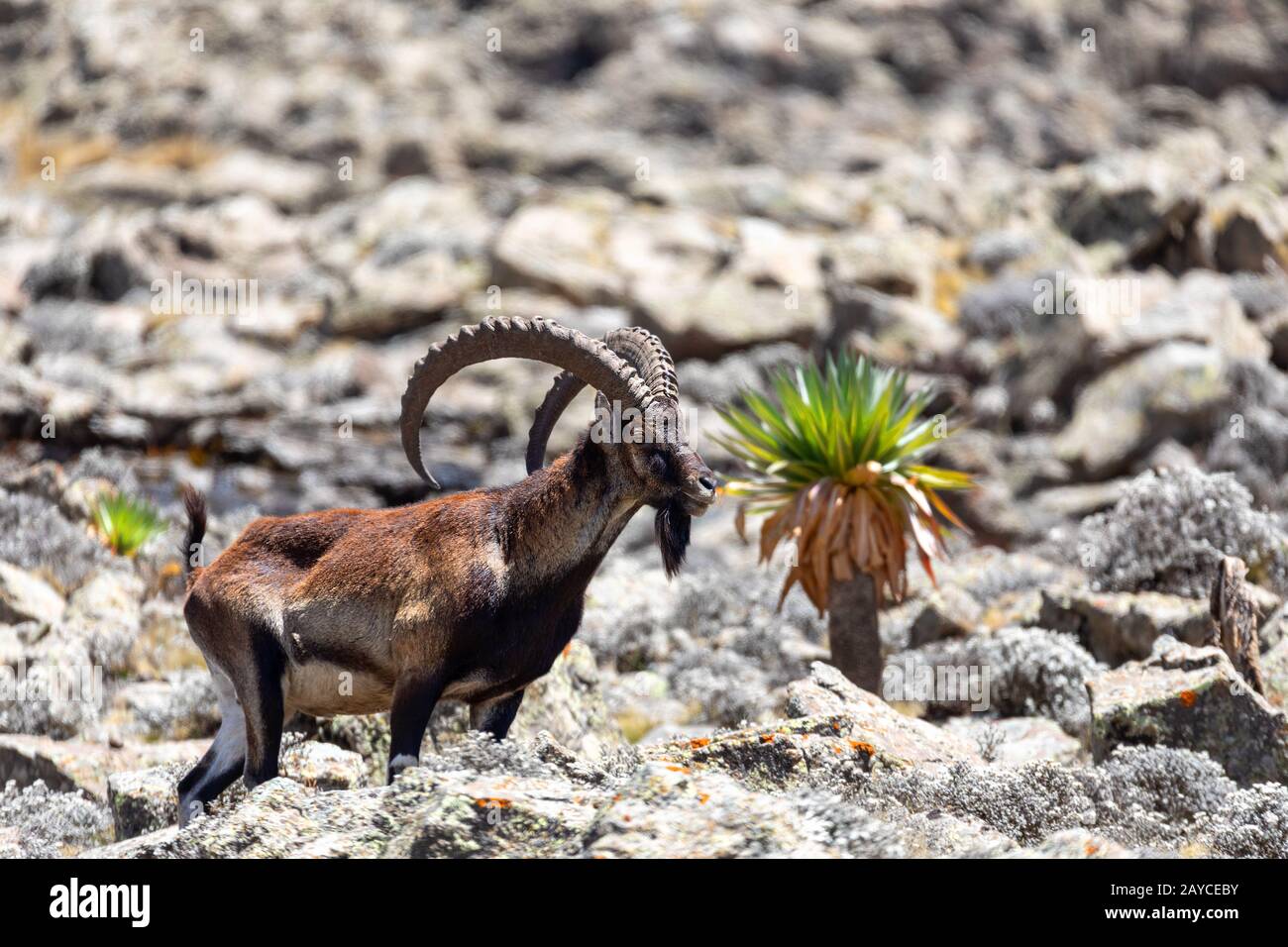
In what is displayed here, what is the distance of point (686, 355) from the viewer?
26688 millimetres

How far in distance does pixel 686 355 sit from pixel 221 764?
2045 centimetres

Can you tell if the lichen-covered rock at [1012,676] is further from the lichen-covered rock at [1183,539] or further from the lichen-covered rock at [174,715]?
the lichen-covered rock at [174,715]

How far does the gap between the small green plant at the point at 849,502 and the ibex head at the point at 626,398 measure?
4048 millimetres

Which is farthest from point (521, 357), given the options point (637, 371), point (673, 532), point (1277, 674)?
point (1277, 674)

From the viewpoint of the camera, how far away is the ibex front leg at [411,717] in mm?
6074

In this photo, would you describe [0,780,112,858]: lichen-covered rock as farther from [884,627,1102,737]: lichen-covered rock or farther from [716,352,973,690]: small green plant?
[884,627,1102,737]: lichen-covered rock

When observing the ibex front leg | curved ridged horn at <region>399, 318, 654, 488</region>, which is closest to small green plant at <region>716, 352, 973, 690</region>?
curved ridged horn at <region>399, 318, 654, 488</region>

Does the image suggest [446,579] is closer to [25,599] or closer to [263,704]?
[263,704]

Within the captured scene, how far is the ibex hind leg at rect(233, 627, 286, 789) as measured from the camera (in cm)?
648

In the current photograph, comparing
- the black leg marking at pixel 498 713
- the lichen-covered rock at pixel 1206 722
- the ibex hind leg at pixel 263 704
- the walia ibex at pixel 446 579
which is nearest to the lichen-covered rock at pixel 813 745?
the black leg marking at pixel 498 713

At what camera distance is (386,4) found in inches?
1762

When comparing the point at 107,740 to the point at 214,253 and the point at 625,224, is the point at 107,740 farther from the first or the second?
the point at 214,253

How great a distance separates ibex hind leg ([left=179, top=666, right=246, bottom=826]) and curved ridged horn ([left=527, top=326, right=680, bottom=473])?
1812 millimetres
